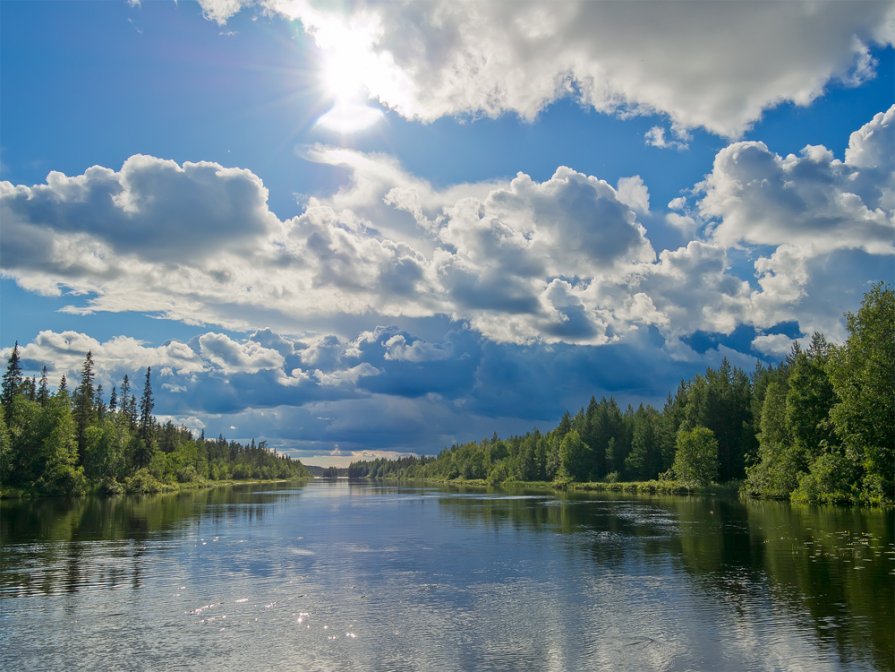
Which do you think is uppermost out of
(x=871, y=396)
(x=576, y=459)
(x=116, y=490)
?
(x=871, y=396)

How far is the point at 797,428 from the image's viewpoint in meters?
88.9

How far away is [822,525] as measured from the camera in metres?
53.9

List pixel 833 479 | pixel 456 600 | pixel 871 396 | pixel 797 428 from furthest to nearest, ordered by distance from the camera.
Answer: pixel 797 428
pixel 833 479
pixel 871 396
pixel 456 600

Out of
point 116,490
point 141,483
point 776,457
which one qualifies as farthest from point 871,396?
point 141,483

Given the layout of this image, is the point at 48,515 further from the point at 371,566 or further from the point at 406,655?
the point at 406,655

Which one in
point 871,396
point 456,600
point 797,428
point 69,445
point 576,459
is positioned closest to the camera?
point 456,600

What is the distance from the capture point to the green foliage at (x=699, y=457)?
432 feet

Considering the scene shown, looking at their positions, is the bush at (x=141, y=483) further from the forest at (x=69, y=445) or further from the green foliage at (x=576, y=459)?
the green foliage at (x=576, y=459)

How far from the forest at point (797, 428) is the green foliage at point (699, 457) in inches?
7.9

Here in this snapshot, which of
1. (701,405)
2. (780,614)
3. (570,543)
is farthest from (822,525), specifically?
(701,405)

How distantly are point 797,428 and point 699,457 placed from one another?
4494 centimetres

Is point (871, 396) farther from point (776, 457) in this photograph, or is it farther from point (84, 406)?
point (84, 406)

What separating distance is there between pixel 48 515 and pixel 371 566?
55.0 metres

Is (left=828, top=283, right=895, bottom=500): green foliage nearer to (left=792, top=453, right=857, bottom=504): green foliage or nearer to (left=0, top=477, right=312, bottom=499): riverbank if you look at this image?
(left=792, top=453, right=857, bottom=504): green foliage
